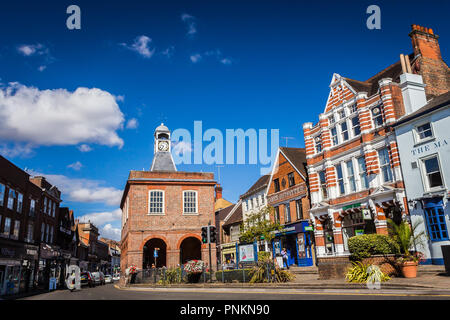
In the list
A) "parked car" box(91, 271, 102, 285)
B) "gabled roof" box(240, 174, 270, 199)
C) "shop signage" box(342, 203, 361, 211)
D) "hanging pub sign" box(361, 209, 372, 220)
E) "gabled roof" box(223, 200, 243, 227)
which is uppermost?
"gabled roof" box(240, 174, 270, 199)

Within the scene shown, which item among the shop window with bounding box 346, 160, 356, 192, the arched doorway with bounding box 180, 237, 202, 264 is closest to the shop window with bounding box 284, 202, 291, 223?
the shop window with bounding box 346, 160, 356, 192

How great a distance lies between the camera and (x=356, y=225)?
25797 millimetres

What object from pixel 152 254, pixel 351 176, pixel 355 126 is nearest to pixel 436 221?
pixel 351 176

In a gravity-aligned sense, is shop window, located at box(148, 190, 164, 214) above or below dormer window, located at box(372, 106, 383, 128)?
below

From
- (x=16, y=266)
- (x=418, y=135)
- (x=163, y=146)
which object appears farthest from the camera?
(x=163, y=146)

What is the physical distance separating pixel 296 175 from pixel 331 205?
626cm

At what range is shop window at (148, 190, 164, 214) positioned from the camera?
35.1 meters

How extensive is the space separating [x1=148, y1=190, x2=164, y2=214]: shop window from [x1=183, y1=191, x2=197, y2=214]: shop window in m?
2.33

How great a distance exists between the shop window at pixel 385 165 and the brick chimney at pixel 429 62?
5.30 metres

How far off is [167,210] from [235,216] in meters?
12.7

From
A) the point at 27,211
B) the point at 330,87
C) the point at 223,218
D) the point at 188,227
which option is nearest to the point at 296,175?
the point at 330,87

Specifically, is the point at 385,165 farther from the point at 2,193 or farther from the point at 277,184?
the point at 2,193

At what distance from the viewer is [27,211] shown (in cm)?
3709

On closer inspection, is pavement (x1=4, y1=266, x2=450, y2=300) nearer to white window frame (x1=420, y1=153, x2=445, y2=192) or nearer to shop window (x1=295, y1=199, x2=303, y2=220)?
white window frame (x1=420, y1=153, x2=445, y2=192)
